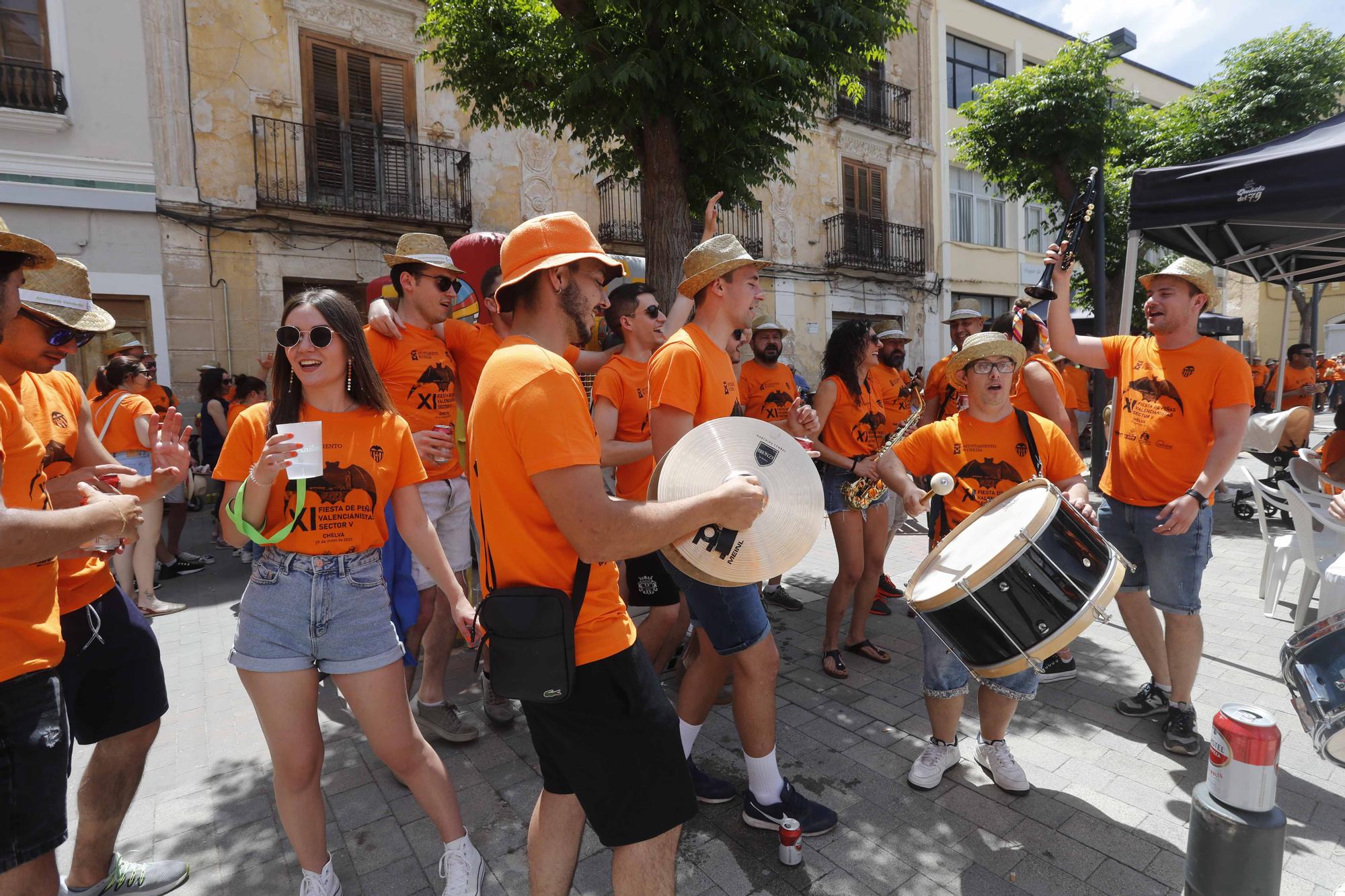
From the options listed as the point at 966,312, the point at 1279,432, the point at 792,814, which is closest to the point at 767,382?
the point at 966,312

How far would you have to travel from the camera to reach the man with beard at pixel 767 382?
488cm

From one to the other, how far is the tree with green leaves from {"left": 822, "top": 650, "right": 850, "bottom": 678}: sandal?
10.3 feet

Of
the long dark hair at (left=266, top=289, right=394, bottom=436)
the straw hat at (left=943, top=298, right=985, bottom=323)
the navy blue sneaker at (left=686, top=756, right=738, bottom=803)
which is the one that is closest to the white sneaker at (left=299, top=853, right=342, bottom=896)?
the navy blue sneaker at (left=686, top=756, right=738, bottom=803)

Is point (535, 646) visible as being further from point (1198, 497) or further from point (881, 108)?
point (881, 108)

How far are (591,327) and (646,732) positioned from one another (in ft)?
3.51

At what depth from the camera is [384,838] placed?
2760 mm

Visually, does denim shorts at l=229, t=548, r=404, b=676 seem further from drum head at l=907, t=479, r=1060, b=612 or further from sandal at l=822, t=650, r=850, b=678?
sandal at l=822, t=650, r=850, b=678

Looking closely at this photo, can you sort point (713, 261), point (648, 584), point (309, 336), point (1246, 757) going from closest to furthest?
point (1246, 757) → point (309, 336) → point (713, 261) → point (648, 584)

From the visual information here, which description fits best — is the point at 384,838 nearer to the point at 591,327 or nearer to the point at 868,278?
the point at 591,327

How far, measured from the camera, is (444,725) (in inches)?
137

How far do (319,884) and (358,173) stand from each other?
1139 centimetres

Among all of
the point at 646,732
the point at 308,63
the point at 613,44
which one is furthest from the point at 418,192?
the point at 646,732

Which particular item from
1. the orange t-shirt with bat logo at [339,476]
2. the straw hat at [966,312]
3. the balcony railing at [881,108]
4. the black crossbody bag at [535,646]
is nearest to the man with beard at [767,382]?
the straw hat at [966,312]

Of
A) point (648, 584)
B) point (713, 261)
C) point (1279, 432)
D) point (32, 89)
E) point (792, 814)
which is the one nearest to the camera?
point (792, 814)
